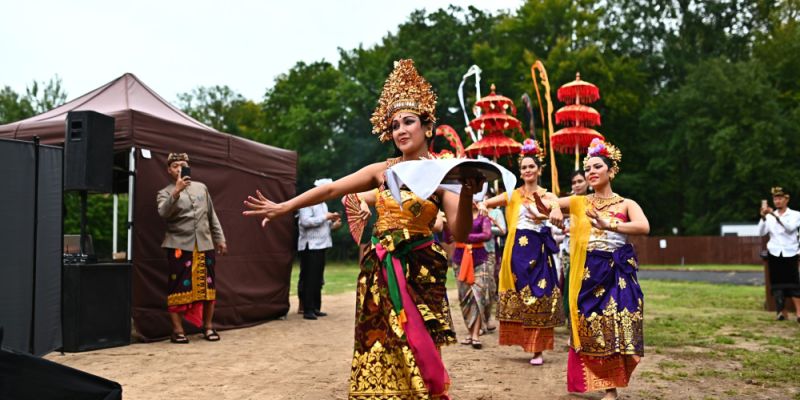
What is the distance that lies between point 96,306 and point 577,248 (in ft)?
16.5

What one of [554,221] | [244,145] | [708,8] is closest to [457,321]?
[244,145]

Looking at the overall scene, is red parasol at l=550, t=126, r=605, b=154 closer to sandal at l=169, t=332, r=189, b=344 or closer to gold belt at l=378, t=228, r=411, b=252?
sandal at l=169, t=332, r=189, b=344

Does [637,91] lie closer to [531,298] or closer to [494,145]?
[494,145]

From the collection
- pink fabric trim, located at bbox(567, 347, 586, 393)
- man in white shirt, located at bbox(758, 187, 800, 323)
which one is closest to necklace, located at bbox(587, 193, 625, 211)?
pink fabric trim, located at bbox(567, 347, 586, 393)

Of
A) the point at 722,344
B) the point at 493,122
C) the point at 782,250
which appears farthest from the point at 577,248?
the point at 782,250

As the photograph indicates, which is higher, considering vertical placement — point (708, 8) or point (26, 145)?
point (708, 8)

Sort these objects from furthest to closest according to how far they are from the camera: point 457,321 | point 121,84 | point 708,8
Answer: point 708,8 < point 457,321 < point 121,84

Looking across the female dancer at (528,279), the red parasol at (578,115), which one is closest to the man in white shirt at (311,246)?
the red parasol at (578,115)

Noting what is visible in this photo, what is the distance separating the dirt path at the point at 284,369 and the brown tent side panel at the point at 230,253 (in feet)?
1.83

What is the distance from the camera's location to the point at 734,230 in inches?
1352

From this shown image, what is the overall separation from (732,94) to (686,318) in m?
29.8

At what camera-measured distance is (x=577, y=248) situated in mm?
5789

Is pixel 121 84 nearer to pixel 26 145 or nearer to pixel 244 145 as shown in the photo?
pixel 244 145

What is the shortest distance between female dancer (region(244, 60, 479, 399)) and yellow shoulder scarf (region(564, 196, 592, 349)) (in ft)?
6.62
